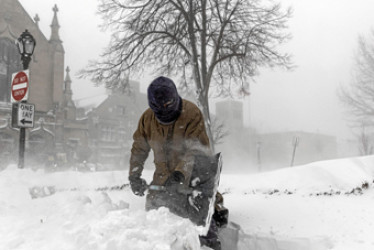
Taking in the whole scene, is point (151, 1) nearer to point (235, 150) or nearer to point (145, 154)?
point (145, 154)

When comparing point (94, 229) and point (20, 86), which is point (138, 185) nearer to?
point (94, 229)

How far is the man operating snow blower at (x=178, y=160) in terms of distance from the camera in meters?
2.93

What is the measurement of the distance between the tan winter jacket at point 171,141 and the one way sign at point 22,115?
4642 mm

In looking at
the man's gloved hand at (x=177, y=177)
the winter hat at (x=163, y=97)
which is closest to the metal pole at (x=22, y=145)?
the winter hat at (x=163, y=97)

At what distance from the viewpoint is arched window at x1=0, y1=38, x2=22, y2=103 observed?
26.4m

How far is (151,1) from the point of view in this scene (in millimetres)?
10648

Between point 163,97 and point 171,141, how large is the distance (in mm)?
542

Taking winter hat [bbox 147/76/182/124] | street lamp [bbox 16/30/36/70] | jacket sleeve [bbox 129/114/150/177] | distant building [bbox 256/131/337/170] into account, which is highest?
street lamp [bbox 16/30/36/70]

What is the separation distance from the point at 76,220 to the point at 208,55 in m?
10.2

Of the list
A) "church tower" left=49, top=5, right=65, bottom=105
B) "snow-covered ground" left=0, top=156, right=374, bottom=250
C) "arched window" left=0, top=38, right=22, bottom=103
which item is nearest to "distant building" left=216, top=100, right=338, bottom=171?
"church tower" left=49, top=5, right=65, bottom=105

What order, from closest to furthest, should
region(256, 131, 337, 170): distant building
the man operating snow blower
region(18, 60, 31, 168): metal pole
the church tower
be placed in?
the man operating snow blower, region(18, 60, 31, 168): metal pole, the church tower, region(256, 131, 337, 170): distant building

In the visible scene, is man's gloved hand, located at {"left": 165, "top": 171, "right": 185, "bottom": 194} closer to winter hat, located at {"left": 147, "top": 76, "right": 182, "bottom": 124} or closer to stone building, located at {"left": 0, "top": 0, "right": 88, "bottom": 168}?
winter hat, located at {"left": 147, "top": 76, "right": 182, "bottom": 124}

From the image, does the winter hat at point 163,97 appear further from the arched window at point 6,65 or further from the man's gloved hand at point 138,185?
the arched window at point 6,65

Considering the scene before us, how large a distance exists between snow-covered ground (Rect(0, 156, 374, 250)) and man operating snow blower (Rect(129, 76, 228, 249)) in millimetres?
284
